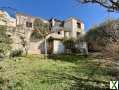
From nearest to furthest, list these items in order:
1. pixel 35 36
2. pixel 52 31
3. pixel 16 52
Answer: pixel 16 52 < pixel 35 36 < pixel 52 31

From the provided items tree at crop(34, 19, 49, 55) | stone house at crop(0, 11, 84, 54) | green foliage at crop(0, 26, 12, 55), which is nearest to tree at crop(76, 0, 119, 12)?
green foliage at crop(0, 26, 12, 55)

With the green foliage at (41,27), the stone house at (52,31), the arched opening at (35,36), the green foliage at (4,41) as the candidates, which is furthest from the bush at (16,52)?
the green foliage at (41,27)

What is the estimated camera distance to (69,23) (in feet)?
159

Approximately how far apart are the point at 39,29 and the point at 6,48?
27303 millimetres

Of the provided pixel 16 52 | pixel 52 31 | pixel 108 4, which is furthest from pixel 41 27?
pixel 108 4

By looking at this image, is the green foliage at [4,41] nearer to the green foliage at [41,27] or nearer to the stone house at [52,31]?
the stone house at [52,31]

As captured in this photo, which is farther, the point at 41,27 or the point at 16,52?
the point at 41,27

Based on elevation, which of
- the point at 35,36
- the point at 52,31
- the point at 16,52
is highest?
the point at 52,31

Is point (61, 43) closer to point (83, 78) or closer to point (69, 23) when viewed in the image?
point (69, 23)

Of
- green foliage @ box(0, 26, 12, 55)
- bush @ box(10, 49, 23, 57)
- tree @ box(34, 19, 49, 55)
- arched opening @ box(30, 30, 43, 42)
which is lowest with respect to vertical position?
bush @ box(10, 49, 23, 57)

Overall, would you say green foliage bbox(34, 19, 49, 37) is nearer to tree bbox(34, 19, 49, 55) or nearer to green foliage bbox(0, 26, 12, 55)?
tree bbox(34, 19, 49, 55)

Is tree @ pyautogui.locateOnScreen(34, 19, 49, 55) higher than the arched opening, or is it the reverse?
tree @ pyautogui.locateOnScreen(34, 19, 49, 55)

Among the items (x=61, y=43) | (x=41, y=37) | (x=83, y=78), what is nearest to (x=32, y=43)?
(x=41, y=37)

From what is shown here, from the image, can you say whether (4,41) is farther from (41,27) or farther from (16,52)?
(41,27)
